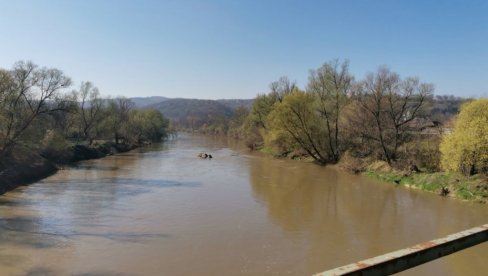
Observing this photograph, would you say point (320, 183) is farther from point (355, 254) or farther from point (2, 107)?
point (2, 107)

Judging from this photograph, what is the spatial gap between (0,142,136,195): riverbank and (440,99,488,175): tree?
2885cm

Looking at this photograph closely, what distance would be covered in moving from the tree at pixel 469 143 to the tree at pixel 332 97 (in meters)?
17.1

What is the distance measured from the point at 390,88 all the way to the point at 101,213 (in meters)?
26.5

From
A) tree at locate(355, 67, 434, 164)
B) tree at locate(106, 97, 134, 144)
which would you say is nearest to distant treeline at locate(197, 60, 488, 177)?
tree at locate(355, 67, 434, 164)

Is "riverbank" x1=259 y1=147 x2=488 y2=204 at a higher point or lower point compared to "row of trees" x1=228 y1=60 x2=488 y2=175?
lower

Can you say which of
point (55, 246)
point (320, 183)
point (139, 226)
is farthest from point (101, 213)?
point (320, 183)

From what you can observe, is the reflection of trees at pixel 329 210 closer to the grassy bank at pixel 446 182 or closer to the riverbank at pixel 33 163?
the grassy bank at pixel 446 182

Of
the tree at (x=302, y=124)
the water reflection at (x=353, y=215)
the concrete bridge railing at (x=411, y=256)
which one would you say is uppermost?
the tree at (x=302, y=124)

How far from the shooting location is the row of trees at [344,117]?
3666cm

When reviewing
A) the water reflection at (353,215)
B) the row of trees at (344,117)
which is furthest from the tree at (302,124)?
the water reflection at (353,215)

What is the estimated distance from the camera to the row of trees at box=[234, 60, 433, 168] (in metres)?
36.7

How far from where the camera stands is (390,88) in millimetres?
36094

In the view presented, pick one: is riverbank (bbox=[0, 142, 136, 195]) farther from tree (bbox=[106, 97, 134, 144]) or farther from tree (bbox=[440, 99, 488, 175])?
tree (bbox=[440, 99, 488, 175])

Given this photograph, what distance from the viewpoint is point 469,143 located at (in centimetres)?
2489
